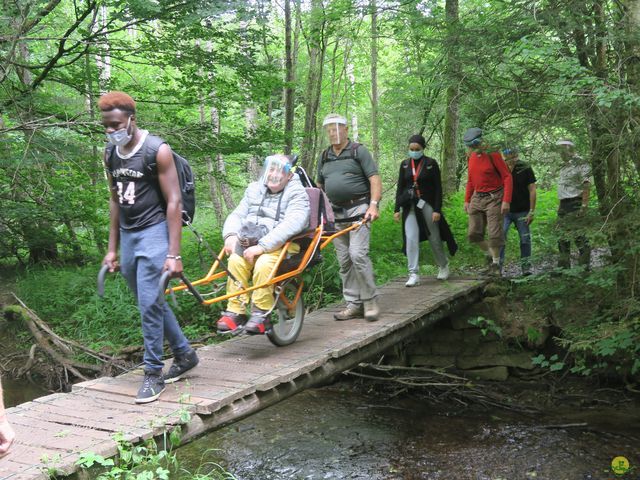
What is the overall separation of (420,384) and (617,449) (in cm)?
226

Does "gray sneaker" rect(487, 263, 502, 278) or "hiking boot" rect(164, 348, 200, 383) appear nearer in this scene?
"hiking boot" rect(164, 348, 200, 383)

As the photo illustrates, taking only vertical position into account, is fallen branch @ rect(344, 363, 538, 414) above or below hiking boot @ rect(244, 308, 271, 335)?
below

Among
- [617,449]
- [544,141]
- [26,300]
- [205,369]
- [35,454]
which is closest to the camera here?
[35,454]

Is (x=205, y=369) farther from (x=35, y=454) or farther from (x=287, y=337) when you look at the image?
(x=35, y=454)

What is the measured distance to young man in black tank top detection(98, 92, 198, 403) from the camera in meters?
4.07

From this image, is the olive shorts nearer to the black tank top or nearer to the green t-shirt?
the green t-shirt

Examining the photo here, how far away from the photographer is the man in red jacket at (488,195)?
7836 millimetres

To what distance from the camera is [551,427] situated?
6.34 m

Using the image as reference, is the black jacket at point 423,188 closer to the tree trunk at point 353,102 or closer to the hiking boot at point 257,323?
the hiking boot at point 257,323

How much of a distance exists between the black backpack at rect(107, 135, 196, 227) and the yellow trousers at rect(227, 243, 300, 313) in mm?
766

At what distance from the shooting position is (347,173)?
21.1 ft

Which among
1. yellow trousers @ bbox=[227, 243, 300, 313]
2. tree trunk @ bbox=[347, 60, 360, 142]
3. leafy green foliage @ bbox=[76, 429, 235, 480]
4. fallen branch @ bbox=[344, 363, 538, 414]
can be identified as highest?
tree trunk @ bbox=[347, 60, 360, 142]

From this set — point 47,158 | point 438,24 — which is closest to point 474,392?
point 438,24

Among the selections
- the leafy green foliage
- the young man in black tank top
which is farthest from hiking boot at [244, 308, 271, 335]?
the leafy green foliage
